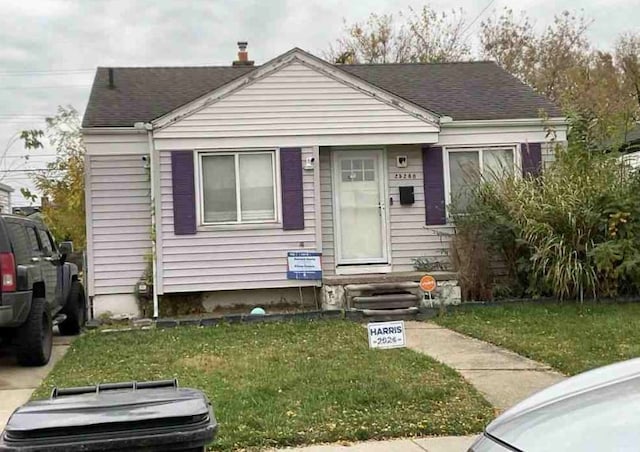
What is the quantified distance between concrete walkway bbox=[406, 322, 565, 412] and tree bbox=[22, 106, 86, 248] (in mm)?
10430

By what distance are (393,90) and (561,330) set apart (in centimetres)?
675

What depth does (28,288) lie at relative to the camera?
771 centimetres

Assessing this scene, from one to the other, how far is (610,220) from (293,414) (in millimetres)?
7045

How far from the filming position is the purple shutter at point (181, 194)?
11.3 m

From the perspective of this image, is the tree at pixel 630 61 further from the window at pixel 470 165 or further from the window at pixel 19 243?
the window at pixel 19 243

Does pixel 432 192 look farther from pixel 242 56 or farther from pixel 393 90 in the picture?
pixel 242 56

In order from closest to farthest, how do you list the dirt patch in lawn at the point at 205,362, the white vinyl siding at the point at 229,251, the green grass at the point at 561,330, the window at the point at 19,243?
the dirt patch in lawn at the point at 205,362 → the green grass at the point at 561,330 → the window at the point at 19,243 → the white vinyl siding at the point at 229,251

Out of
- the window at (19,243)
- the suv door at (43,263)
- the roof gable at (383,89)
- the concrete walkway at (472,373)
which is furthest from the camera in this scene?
the roof gable at (383,89)

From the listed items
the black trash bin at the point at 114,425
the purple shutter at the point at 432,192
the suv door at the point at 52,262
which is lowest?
the black trash bin at the point at 114,425

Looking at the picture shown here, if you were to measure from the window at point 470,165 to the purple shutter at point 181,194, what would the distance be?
14.8 feet

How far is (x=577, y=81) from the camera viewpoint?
31.1 m

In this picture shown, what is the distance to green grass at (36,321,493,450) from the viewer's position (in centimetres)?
518

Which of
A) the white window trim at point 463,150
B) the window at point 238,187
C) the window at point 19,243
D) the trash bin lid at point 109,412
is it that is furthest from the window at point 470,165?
the trash bin lid at point 109,412

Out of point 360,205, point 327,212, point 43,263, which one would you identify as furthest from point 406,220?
point 43,263
